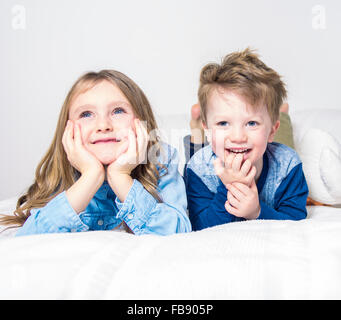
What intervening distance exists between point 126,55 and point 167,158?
109 centimetres

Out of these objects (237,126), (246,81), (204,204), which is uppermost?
(246,81)

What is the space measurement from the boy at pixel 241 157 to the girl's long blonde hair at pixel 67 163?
158 millimetres

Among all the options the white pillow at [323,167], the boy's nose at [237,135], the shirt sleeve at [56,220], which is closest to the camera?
the shirt sleeve at [56,220]

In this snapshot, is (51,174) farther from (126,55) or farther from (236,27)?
(236,27)

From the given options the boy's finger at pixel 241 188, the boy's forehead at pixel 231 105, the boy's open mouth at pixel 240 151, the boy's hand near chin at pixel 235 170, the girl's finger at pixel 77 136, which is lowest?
the boy's finger at pixel 241 188

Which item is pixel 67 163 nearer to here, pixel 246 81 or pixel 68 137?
pixel 68 137

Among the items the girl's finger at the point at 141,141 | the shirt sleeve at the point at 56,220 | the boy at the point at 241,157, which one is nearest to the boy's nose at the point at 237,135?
the boy at the point at 241,157

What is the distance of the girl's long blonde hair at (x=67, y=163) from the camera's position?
1.13 meters

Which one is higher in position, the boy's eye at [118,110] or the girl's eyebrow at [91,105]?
the girl's eyebrow at [91,105]

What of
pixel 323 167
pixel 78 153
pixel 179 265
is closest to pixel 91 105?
pixel 78 153

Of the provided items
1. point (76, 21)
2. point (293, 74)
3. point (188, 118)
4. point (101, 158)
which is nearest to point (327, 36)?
point (293, 74)

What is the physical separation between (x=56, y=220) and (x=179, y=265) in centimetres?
45

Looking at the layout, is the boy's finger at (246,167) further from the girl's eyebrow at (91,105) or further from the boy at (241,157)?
the girl's eyebrow at (91,105)

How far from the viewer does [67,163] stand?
4.00ft
